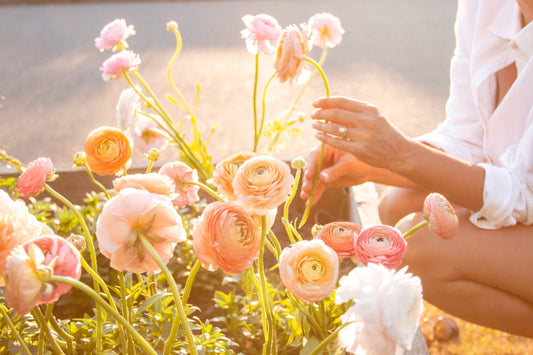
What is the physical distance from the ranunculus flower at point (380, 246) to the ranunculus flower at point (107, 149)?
1.04ft

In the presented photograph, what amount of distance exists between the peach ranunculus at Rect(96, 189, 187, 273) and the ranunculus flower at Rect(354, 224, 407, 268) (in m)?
0.18

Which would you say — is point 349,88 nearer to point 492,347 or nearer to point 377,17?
point 377,17

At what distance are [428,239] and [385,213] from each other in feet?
0.80

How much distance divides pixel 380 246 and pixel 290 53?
273 mm

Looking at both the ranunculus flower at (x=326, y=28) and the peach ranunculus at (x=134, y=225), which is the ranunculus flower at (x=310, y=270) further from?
the ranunculus flower at (x=326, y=28)

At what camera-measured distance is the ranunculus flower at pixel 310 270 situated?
537 millimetres

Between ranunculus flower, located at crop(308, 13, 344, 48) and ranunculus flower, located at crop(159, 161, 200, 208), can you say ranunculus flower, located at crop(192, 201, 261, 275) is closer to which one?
ranunculus flower, located at crop(159, 161, 200, 208)

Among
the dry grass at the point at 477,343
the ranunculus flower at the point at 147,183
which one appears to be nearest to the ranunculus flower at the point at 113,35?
the ranunculus flower at the point at 147,183

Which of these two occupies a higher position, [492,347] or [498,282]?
[498,282]

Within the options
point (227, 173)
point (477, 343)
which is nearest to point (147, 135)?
point (227, 173)

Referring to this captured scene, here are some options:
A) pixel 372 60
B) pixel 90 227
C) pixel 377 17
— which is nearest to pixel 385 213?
pixel 90 227

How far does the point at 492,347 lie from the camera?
4.35 feet

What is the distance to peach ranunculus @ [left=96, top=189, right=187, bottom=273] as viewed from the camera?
18.6 inches

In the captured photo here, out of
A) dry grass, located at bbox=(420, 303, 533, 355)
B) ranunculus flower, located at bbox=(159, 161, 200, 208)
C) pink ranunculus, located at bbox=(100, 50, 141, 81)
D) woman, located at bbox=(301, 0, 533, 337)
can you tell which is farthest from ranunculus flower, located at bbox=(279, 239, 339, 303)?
dry grass, located at bbox=(420, 303, 533, 355)
